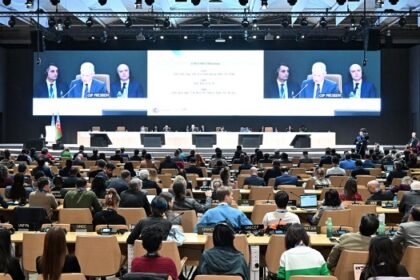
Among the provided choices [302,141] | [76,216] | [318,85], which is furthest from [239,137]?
[76,216]

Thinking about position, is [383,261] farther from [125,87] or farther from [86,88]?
[86,88]

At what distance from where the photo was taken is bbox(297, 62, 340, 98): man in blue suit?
27.4 m

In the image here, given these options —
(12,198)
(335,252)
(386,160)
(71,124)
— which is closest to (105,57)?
(71,124)

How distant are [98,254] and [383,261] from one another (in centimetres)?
288

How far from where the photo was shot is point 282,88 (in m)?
27.6

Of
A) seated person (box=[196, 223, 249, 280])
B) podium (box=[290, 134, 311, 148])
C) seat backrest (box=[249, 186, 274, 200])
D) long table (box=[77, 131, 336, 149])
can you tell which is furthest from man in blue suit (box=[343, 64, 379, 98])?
seated person (box=[196, 223, 249, 280])

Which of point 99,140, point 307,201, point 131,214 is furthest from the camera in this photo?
point 99,140

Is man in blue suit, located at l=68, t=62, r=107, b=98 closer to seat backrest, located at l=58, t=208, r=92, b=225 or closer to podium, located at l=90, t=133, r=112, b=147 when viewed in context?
podium, located at l=90, t=133, r=112, b=147

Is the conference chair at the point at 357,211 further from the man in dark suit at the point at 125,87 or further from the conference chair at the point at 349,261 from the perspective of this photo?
the man in dark suit at the point at 125,87

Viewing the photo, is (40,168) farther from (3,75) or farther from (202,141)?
(3,75)

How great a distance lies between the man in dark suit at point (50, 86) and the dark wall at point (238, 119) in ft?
5.35

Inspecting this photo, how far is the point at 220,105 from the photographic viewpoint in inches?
1062

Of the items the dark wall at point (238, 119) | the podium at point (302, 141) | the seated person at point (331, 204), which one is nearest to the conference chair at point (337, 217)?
the seated person at point (331, 204)

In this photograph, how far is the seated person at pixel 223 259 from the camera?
5109 millimetres
